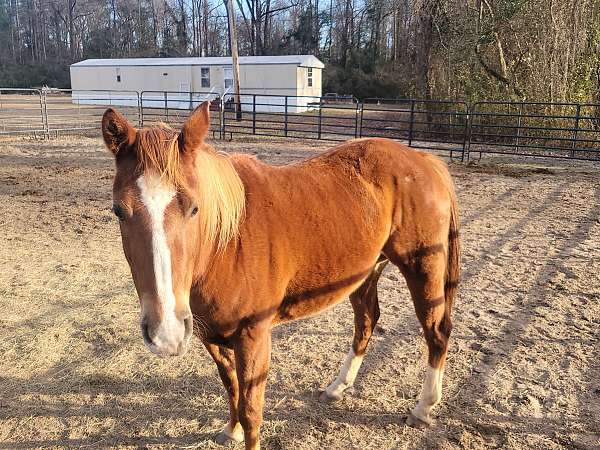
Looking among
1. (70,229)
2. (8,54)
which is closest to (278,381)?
(70,229)

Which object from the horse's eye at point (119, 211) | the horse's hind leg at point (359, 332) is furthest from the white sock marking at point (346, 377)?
the horse's eye at point (119, 211)

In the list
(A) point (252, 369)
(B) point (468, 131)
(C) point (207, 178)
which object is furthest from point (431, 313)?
(B) point (468, 131)

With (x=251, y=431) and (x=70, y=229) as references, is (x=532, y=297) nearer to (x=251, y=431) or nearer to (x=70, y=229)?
(x=251, y=431)

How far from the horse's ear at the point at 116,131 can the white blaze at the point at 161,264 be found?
21 centimetres

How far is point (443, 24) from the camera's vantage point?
14109mm

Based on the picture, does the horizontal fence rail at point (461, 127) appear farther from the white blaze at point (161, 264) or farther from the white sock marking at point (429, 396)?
the white blaze at point (161, 264)

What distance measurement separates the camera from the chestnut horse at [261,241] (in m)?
1.43

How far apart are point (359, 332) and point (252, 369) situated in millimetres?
1071

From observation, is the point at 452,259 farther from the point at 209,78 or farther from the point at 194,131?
the point at 209,78

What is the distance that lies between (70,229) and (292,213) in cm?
455

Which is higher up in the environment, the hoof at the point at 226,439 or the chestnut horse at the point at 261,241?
the chestnut horse at the point at 261,241

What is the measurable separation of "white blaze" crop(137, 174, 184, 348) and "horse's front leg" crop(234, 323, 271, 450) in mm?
513

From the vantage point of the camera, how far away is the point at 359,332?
9.14ft

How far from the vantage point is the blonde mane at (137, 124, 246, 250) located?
1453mm
